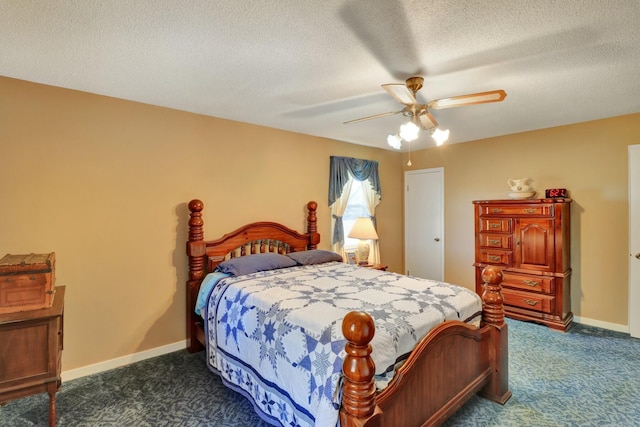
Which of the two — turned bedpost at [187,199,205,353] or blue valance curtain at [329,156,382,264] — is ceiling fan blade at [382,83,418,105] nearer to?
turned bedpost at [187,199,205,353]

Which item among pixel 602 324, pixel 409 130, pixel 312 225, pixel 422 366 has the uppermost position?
pixel 409 130

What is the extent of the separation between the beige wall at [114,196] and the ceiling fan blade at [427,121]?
203 centimetres

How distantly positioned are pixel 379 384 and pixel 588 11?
2.25m

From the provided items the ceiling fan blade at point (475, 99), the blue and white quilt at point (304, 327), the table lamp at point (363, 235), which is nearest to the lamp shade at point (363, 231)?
the table lamp at point (363, 235)

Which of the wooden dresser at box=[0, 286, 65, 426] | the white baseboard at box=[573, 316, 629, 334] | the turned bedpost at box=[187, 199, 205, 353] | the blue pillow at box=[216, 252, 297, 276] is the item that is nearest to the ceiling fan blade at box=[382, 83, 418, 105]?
the blue pillow at box=[216, 252, 297, 276]

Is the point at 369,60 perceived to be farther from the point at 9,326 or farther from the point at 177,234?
the point at 9,326

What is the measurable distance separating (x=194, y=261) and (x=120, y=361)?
1079mm

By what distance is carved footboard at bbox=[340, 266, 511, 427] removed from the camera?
1412 millimetres

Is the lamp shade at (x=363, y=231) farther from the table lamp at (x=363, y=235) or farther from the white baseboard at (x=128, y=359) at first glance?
the white baseboard at (x=128, y=359)

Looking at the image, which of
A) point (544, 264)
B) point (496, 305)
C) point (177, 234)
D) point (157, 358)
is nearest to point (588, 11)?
point (496, 305)

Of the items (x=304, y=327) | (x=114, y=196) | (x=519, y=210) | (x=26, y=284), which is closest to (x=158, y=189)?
(x=114, y=196)

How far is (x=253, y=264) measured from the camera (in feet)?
10.3

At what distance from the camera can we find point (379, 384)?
5.27 feet

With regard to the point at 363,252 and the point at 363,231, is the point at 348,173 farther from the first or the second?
the point at 363,252
